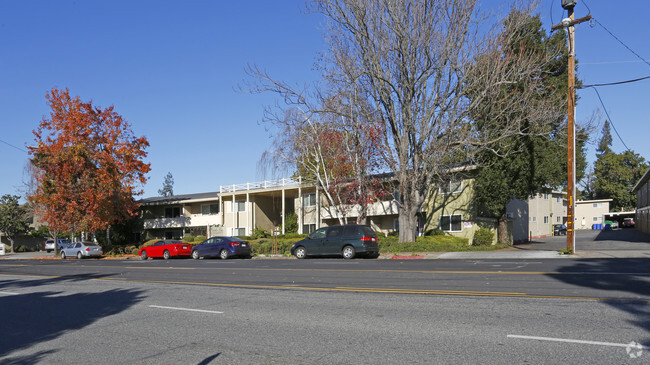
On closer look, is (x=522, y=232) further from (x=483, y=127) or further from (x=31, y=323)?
(x=31, y=323)

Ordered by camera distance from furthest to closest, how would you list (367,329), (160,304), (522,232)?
1. (522,232)
2. (160,304)
3. (367,329)

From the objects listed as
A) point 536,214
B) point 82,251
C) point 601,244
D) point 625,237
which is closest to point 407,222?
point 601,244

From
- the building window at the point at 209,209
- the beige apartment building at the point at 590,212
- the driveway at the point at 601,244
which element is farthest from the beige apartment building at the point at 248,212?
the beige apartment building at the point at 590,212

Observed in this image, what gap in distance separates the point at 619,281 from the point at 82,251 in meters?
38.3

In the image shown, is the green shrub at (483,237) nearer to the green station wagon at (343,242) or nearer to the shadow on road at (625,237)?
the green station wagon at (343,242)

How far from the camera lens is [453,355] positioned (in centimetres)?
598

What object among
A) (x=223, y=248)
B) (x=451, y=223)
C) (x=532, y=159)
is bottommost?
(x=223, y=248)

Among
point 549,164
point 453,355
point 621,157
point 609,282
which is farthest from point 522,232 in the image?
point 621,157

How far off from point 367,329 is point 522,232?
140 ft

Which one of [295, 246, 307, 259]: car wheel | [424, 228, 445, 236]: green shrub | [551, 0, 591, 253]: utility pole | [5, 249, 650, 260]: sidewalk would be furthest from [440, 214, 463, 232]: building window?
[551, 0, 591, 253]: utility pole

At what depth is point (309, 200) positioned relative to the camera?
146ft

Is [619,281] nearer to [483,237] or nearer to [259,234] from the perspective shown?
[483,237]

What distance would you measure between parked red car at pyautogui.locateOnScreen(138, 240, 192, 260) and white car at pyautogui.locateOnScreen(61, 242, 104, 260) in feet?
24.4

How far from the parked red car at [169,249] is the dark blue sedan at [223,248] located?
2.02m
